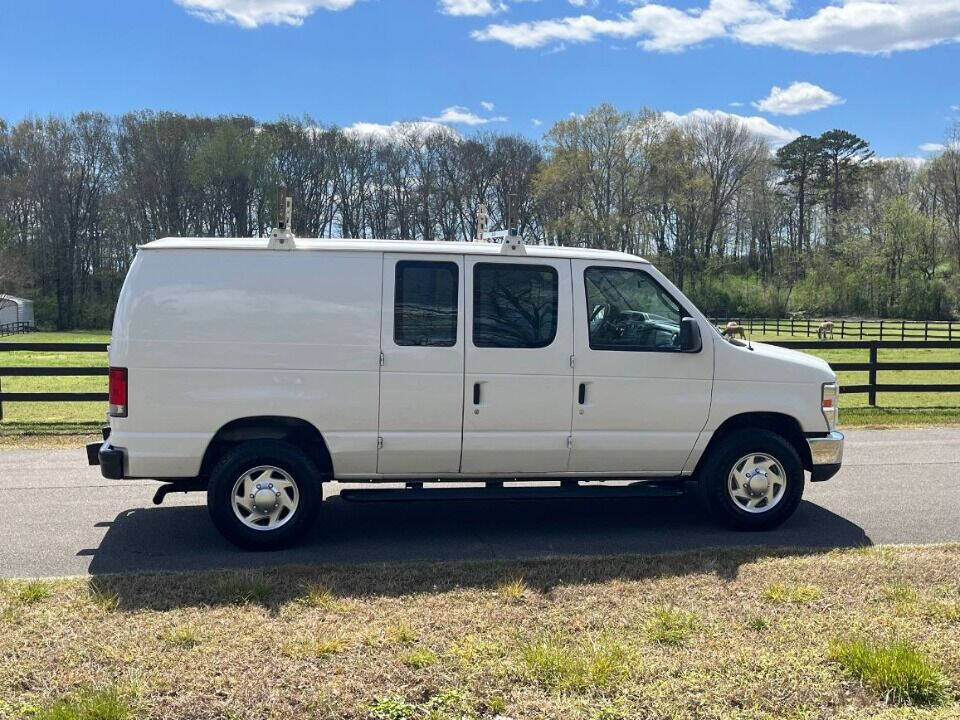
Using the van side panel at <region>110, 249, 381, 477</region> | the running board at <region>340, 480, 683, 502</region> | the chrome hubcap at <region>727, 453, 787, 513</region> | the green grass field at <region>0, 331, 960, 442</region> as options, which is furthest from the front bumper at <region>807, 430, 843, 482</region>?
the green grass field at <region>0, 331, 960, 442</region>

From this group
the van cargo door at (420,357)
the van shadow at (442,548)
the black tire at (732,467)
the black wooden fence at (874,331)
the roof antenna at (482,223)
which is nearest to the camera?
the van shadow at (442,548)

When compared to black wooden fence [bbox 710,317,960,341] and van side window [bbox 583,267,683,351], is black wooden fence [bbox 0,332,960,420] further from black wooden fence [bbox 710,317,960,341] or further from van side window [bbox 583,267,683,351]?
black wooden fence [bbox 710,317,960,341]

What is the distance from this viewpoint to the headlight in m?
6.60

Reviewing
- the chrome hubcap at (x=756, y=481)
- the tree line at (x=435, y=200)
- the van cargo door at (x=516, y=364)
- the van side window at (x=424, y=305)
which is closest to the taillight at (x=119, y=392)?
the van side window at (x=424, y=305)

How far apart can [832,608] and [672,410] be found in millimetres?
2038

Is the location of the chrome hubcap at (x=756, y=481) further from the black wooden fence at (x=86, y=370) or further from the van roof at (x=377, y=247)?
the black wooden fence at (x=86, y=370)

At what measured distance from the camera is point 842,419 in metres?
12.8

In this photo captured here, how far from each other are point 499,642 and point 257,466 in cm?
252

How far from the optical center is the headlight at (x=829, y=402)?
6.60m

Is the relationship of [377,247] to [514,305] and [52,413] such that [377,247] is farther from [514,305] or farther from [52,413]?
[52,413]

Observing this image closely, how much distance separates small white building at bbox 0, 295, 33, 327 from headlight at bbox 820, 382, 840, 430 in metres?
62.2

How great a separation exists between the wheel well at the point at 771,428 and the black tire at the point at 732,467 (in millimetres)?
52

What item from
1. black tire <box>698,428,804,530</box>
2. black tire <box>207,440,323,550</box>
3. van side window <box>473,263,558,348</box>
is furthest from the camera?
black tire <box>698,428,804,530</box>

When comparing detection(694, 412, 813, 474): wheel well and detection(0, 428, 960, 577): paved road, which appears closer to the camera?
detection(0, 428, 960, 577): paved road
